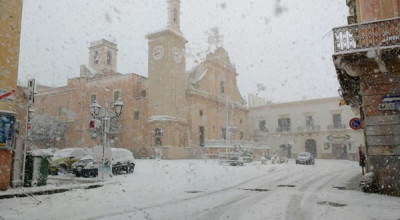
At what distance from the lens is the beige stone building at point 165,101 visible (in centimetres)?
3359

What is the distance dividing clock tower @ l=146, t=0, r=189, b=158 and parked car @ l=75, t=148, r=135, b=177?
1457cm

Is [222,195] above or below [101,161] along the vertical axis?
below

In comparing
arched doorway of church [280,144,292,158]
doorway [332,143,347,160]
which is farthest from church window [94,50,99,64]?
doorway [332,143,347,160]

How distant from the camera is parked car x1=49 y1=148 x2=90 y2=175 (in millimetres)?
16766

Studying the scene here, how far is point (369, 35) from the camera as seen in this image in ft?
33.4

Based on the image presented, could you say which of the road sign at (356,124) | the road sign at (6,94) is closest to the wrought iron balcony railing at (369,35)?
the road sign at (356,124)

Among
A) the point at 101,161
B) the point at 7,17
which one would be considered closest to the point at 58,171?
the point at 101,161

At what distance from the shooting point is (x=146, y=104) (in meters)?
35.2

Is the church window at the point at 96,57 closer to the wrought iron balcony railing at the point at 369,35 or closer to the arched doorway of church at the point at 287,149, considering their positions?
the arched doorway of church at the point at 287,149

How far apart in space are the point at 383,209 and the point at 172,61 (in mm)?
28901

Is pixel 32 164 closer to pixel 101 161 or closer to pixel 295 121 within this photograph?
pixel 101 161

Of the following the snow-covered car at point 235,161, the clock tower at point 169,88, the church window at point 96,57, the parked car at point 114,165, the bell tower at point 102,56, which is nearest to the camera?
the parked car at point 114,165

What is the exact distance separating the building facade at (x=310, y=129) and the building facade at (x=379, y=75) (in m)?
34.3

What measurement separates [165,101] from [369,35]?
25131 mm
